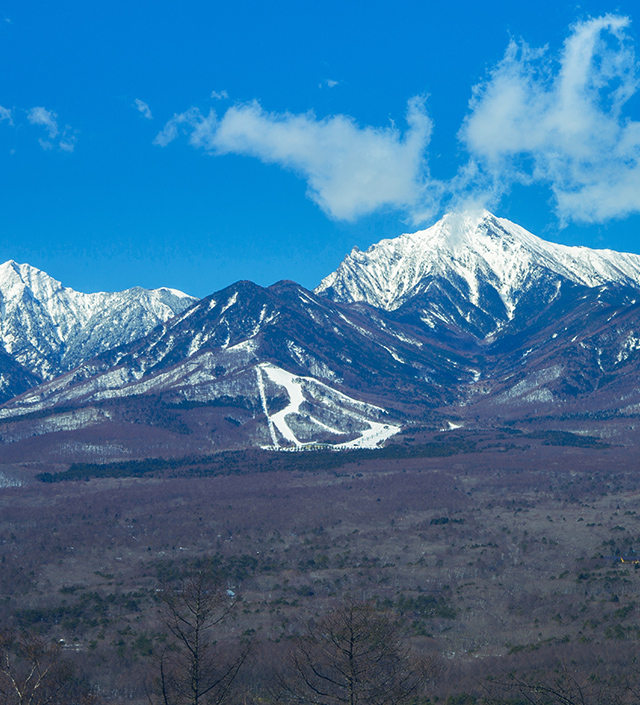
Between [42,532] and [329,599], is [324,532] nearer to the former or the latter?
[329,599]

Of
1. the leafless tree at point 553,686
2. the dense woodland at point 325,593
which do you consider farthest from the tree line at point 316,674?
the dense woodland at point 325,593

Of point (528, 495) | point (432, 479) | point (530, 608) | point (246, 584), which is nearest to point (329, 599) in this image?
point (246, 584)

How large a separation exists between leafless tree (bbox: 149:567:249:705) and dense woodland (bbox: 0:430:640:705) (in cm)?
41

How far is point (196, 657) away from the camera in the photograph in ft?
140

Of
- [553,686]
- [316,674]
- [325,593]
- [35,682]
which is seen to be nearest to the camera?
[316,674]

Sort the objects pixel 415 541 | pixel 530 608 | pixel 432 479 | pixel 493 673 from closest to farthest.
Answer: pixel 493 673 → pixel 530 608 → pixel 415 541 → pixel 432 479

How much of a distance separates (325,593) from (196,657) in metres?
67.8

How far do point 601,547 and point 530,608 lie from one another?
34063mm

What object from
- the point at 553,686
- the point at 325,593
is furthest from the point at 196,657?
the point at 325,593

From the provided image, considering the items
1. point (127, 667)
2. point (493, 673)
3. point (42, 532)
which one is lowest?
point (493, 673)

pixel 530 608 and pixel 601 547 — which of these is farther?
pixel 601 547

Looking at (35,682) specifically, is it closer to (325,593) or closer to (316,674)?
(316,674)

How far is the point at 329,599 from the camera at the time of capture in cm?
10412

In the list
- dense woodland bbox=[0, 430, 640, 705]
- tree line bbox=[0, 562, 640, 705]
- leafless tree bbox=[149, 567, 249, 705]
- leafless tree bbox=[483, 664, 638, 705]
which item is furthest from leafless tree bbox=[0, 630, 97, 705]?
leafless tree bbox=[483, 664, 638, 705]
